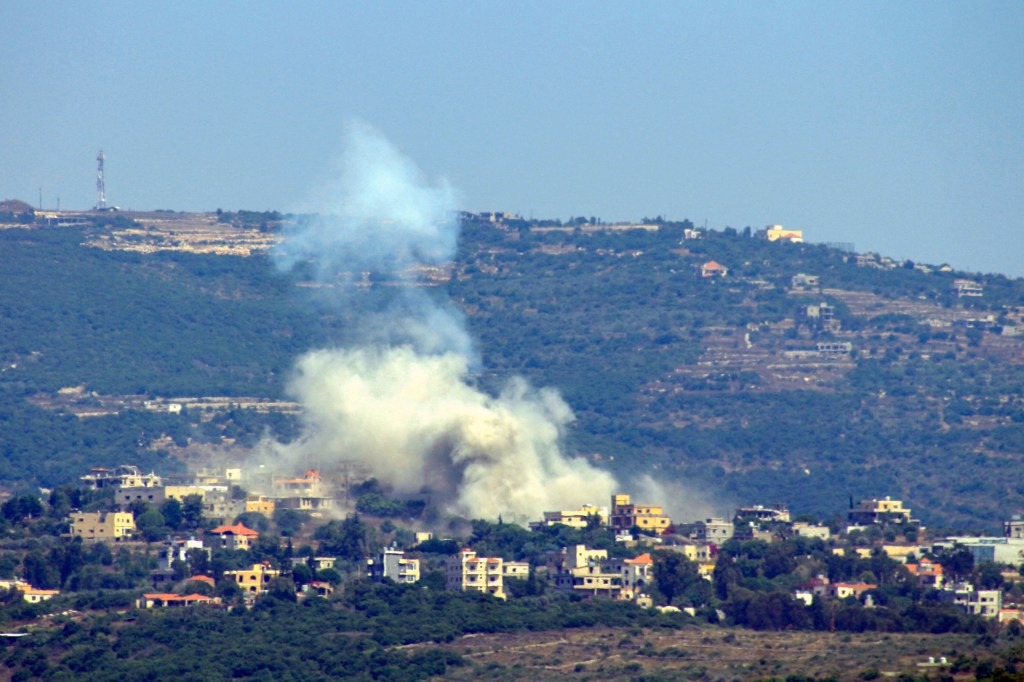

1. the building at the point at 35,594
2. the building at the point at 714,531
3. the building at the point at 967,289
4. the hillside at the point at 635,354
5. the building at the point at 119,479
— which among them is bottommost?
the building at the point at 35,594

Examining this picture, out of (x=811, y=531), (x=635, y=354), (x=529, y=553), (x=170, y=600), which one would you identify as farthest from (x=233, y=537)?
(x=635, y=354)

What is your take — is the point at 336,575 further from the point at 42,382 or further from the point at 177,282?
the point at 177,282

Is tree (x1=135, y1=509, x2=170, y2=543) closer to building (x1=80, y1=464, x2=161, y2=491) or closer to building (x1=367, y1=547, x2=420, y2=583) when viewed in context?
building (x1=80, y1=464, x2=161, y2=491)

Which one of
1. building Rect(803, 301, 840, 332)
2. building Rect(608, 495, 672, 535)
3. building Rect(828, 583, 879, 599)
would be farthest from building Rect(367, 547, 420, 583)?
building Rect(803, 301, 840, 332)

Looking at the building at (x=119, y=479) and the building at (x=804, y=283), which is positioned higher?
the building at (x=804, y=283)

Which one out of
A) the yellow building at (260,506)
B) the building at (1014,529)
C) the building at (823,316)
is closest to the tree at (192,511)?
the yellow building at (260,506)

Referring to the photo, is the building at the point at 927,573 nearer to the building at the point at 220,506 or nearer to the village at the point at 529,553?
the village at the point at 529,553

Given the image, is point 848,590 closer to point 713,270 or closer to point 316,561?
point 316,561
